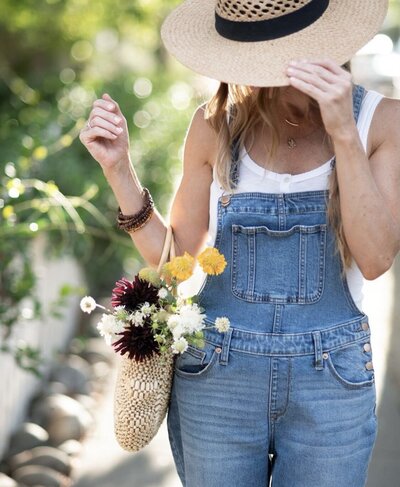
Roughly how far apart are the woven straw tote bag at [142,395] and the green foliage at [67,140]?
1.48 m

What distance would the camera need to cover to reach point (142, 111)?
8.53 metres

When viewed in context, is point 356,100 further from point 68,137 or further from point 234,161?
point 68,137

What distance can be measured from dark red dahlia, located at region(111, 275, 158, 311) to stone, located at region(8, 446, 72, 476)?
2537 millimetres

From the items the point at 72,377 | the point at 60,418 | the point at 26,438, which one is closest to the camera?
the point at 26,438

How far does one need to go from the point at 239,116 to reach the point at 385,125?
37 centimetres

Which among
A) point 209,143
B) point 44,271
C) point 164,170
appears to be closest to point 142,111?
point 164,170

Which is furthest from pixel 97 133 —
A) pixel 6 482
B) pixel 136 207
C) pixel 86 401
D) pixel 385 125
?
pixel 86 401

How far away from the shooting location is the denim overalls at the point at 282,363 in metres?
2.29

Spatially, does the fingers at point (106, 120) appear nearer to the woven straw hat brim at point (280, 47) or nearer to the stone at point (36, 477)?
the woven straw hat brim at point (280, 47)

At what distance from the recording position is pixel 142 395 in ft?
7.91

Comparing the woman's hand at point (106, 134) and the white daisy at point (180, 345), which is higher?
the woman's hand at point (106, 134)

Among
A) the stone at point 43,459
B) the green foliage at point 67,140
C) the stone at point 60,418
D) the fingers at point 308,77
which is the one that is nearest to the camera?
the fingers at point 308,77

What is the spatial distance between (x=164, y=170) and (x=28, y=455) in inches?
132

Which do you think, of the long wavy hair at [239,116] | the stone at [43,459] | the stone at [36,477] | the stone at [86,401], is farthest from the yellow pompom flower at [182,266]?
the stone at [86,401]
